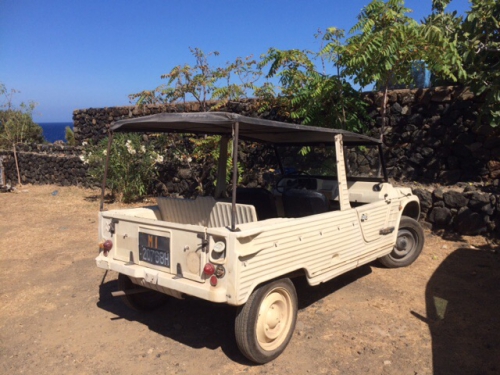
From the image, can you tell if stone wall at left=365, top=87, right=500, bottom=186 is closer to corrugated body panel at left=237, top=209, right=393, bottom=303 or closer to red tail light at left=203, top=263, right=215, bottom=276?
corrugated body panel at left=237, top=209, right=393, bottom=303

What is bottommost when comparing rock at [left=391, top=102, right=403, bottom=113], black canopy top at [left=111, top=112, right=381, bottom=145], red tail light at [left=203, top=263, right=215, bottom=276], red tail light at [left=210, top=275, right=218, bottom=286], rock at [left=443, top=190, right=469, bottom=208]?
red tail light at [left=210, top=275, right=218, bottom=286]

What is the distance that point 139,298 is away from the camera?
419cm

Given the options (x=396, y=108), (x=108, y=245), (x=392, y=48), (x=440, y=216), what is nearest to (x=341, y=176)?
(x=108, y=245)

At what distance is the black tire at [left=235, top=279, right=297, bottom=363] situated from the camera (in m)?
3.12

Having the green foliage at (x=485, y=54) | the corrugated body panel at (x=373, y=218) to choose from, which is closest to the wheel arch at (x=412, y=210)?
the corrugated body panel at (x=373, y=218)

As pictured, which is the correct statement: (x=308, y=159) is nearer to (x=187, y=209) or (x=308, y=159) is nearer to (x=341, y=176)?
(x=341, y=176)

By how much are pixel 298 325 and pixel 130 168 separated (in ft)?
25.3

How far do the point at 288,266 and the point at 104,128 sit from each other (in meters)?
13.0

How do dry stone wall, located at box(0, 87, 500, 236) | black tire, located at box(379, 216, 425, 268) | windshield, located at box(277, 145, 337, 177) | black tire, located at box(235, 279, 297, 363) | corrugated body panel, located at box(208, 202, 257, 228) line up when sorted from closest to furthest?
black tire, located at box(235, 279, 297, 363)
corrugated body panel, located at box(208, 202, 257, 228)
windshield, located at box(277, 145, 337, 177)
black tire, located at box(379, 216, 425, 268)
dry stone wall, located at box(0, 87, 500, 236)

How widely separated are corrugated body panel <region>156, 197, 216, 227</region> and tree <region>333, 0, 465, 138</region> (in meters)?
3.88

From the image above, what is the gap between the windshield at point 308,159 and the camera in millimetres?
5039

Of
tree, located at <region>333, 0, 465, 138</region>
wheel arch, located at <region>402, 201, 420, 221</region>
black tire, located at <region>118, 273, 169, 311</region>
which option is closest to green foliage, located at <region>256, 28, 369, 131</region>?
tree, located at <region>333, 0, 465, 138</region>

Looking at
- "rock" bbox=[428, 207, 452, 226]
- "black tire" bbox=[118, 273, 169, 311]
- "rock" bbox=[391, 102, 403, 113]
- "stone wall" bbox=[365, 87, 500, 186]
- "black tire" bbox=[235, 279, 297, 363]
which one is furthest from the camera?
"rock" bbox=[391, 102, 403, 113]

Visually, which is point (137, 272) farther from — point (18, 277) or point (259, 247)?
point (18, 277)
